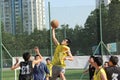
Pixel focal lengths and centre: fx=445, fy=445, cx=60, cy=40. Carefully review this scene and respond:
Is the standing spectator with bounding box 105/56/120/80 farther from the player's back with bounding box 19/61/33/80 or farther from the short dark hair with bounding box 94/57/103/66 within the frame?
the player's back with bounding box 19/61/33/80

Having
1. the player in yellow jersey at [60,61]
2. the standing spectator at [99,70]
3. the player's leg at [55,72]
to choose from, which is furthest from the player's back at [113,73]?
the player's leg at [55,72]

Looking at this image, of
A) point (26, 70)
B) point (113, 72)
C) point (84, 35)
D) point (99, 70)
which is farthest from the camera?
point (84, 35)

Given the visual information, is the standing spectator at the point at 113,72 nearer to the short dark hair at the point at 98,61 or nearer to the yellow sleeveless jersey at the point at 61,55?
the short dark hair at the point at 98,61

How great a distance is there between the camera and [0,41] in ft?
67.0

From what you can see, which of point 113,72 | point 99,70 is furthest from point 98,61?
point 113,72

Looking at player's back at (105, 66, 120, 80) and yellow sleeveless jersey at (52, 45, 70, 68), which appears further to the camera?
yellow sleeveless jersey at (52, 45, 70, 68)

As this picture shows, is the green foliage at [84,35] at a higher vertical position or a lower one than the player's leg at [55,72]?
higher

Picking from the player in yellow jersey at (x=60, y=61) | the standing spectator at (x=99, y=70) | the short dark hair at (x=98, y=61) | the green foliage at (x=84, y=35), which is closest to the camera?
the standing spectator at (x=99, y=70)

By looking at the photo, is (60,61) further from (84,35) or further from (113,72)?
(84,35)

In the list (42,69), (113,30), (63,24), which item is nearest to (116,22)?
(113,30)

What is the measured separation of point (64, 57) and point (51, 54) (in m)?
7.44

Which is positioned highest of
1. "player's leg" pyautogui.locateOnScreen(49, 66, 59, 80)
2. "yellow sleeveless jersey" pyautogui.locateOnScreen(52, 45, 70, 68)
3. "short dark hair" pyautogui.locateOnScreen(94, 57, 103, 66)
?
"short dark hair" pyautogui.locateOnScreen(94, 57, 103, 66)

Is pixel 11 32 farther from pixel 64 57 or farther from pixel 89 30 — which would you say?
pixel 64 57

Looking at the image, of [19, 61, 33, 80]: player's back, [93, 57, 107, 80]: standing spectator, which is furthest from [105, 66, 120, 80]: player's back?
[19, 61, 33, 80]: player's back
